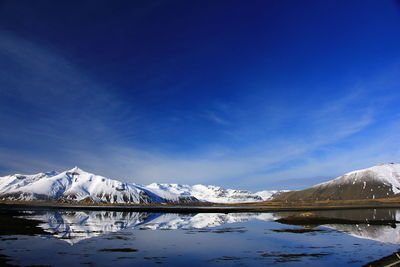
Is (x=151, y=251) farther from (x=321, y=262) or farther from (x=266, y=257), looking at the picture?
(x=321, y=262)

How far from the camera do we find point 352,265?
2297cm

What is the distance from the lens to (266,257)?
26250 millimetres

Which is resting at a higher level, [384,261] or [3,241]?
[3,241]

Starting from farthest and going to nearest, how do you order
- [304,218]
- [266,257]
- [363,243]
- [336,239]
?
[304,218], [336,239], [363,243], [266,257]

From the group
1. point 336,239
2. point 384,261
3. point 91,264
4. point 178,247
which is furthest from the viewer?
point 336,239

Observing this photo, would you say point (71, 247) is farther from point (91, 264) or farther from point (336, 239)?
point (336, 239)

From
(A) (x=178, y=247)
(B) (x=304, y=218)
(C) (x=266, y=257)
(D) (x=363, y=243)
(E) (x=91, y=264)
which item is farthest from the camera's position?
(B) (x=304, y=218)

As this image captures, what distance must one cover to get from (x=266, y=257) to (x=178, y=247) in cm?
1037

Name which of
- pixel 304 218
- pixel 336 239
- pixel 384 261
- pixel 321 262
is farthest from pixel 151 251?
pixel 304 218

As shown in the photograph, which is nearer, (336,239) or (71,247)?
(71,247)

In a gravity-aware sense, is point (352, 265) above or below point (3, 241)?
below

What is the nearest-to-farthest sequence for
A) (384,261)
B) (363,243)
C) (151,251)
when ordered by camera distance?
Answer: (384,261), (151,251), (363,243)

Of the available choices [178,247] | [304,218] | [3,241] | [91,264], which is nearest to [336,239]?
[178,247]

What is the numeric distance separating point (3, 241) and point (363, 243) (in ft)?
147
